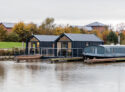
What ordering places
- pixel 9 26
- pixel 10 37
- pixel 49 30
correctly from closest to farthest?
pixel 10 37
pixel 49 30
pixel 9 26

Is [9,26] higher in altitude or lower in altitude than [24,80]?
higher

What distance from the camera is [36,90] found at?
63.1 ft

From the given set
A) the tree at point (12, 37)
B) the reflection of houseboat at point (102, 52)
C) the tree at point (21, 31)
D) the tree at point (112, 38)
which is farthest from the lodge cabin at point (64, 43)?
the tree at point (112, 38)

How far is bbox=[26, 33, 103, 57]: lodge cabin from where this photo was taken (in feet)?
145

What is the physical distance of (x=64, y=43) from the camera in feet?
152

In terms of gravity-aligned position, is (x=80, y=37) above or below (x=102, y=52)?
above

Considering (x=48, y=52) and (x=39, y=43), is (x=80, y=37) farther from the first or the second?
(x=39, y=43)

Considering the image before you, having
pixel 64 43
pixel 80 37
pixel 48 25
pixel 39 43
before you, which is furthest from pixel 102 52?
pixel 48 25

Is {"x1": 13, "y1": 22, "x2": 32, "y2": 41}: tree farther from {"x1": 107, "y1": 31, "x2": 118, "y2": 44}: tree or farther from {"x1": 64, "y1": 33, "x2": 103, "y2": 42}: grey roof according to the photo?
{"x1": 64, "y1": 33, "x2": 103, "y2": 42}: grey roof

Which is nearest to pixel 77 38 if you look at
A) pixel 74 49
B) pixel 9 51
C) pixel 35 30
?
pixel 74 49

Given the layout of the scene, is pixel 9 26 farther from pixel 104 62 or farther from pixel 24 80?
pixel 24 80

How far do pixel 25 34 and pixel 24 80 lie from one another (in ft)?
165

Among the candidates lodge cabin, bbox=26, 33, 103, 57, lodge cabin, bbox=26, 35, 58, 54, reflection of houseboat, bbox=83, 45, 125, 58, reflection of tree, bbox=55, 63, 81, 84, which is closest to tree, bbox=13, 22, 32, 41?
lodge cabin, bbox=26, 35, 58, 54

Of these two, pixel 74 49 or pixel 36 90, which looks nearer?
pixel 36 90
